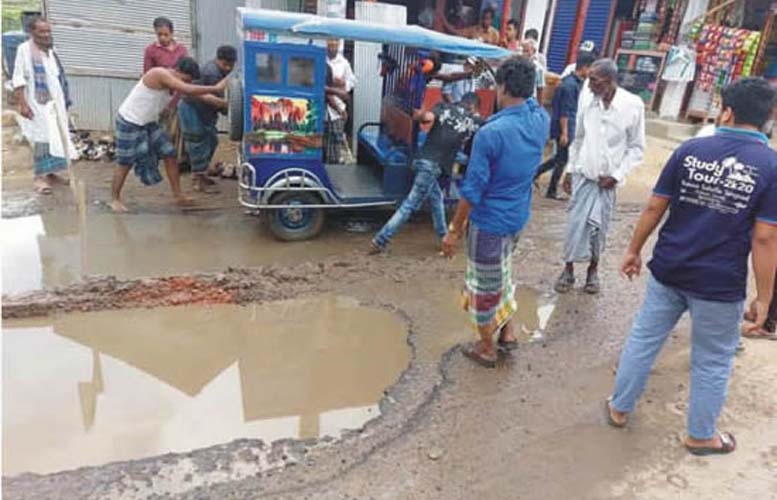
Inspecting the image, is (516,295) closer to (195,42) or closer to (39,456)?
(39,456)

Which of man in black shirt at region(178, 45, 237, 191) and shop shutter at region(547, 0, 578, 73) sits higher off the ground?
shop shutter at region(547, 0, 578, 73)

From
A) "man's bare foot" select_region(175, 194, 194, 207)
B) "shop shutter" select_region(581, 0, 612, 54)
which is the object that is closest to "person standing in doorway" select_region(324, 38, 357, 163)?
"man's bare foot" select_region(175, 194, 194, 207)

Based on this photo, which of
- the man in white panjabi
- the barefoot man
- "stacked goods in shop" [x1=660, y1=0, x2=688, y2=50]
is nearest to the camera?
the barefoot man

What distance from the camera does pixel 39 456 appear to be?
111 inches

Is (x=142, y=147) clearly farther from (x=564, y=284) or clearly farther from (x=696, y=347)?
(x=696, y=347)

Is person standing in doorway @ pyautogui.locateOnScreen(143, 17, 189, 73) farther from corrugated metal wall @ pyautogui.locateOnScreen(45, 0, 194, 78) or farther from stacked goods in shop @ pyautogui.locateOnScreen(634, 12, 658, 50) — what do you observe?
stacked goods in shop @ pyautogui.locateOnScreen(634, 12, 658, 50)

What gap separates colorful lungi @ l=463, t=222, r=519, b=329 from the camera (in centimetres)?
344

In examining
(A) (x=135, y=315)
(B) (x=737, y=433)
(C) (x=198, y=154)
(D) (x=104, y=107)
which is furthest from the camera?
(D) (x=104, y=107)

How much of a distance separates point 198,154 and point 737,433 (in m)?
5.41

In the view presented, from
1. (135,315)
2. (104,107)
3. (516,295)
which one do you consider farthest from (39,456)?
(104,107)

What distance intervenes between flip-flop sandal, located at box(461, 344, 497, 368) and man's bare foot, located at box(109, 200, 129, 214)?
12.4ft

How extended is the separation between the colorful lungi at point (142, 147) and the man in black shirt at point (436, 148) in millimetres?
2337

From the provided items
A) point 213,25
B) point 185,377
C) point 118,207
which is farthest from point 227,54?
point 185,377

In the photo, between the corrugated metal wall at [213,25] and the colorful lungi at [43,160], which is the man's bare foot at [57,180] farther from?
the corrugated metal wall at [213,25]
